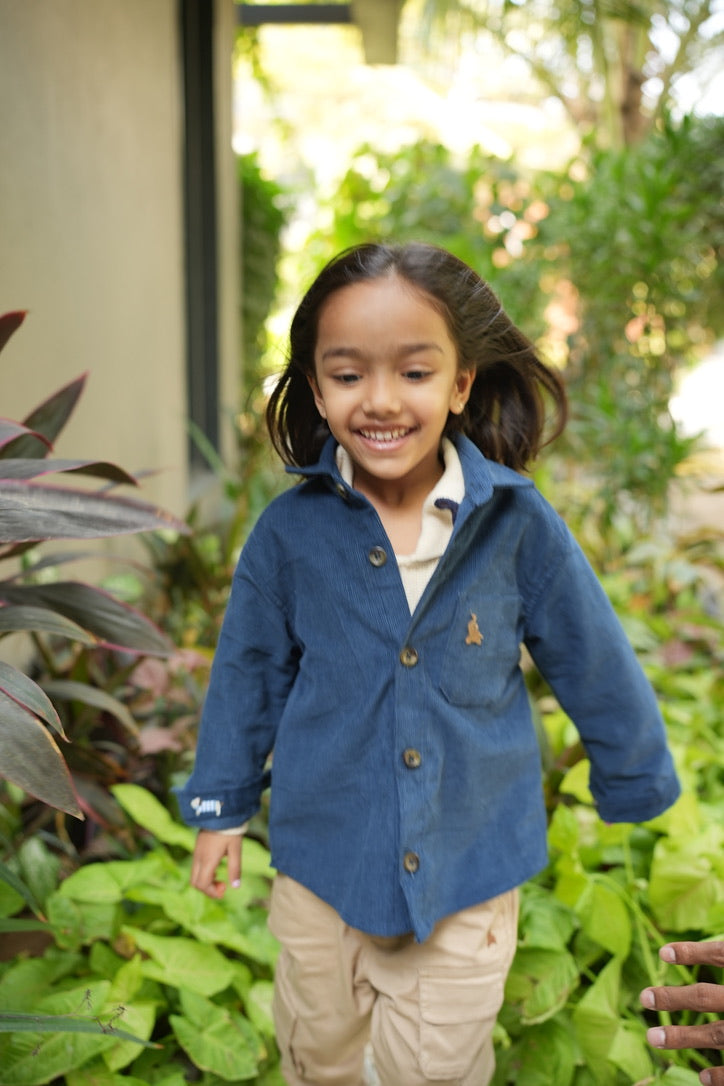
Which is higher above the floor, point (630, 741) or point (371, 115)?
point (371, 115)

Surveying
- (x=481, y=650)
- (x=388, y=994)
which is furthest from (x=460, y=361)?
(x=388, y=994)

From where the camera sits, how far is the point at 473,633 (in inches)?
51.7

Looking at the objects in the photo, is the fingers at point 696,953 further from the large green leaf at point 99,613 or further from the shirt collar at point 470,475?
the large green leaf at point 99,613

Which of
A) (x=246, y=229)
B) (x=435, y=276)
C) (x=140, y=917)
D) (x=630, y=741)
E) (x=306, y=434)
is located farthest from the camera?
(x=246, y=229)

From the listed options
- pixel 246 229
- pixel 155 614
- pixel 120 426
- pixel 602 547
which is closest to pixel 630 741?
pixel 155 614

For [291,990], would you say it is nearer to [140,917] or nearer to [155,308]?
[140,917]

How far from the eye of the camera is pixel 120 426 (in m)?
3.36

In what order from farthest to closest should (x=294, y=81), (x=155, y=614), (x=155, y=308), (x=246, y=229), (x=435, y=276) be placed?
(x=294, y=81) < (x=246, y=229) < (x=155, y=308) < (x=155, y=614) < (x=435, y=276)

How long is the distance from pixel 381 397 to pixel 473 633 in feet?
1.12

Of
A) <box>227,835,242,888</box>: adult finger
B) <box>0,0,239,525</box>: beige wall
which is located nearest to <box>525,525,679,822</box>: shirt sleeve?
<box>227,835,242,888</box>: adult finger

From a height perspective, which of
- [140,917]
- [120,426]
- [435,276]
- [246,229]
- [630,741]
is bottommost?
[140,917]

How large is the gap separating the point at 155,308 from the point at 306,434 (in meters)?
2.60

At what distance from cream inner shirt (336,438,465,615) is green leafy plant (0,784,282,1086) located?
71cm

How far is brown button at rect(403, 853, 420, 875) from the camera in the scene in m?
1.25
